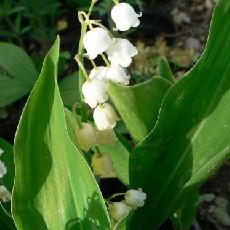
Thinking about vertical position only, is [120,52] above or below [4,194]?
above

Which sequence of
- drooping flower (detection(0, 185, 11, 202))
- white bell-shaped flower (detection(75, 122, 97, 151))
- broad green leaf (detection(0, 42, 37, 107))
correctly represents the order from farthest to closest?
broad green leaf (detection(0, 42, 37, 107))
drooping flower (detection(0, 185, 11, 202))
white bell-shaped flower (detection(75, 122, 97, 151))

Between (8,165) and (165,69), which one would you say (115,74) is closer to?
(165,69)

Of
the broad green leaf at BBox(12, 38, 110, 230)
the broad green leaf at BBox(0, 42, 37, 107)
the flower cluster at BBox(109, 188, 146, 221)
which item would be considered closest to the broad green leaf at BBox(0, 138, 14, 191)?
the broad green leaf at BBox(12, 38, 110, 230)

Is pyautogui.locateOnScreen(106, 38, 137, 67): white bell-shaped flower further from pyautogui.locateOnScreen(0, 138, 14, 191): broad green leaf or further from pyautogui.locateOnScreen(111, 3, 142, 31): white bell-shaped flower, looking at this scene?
pyautogui.locateOnScreen(0, 138, 14, 191): broad green leaf

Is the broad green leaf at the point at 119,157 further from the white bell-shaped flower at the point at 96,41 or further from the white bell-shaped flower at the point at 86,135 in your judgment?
the white bell-shaped flower at the point at 96,41

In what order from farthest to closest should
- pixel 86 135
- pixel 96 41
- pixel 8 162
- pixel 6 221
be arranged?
pixel 8 162
pixel 6 221
pixel 86 135
pixel 96 41

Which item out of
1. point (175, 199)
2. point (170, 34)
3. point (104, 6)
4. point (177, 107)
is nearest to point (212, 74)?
point (177, 107)

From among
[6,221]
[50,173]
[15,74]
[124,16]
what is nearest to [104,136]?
[50,173]
